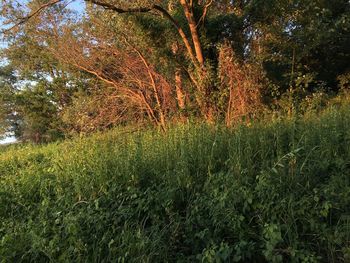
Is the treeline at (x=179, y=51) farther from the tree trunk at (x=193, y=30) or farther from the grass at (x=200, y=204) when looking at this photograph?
the grass at (x=200, y=204)

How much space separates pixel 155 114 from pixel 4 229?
6743mm

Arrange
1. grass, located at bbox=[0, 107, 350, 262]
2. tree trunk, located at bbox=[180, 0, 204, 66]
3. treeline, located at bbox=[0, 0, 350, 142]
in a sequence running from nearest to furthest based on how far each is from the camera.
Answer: grass, located at bbox=[0, 107, 350, 262]
treeline, located at bbox=[0, 0, 350, 142]
tree trunk, located at bbox=[180, 0, 204, 66]

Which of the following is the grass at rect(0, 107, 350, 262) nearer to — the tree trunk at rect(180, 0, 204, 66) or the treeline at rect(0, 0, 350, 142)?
the treeline at rect(0, 0, 350, 142)

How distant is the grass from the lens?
2975 mm

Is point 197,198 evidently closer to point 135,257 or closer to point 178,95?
point 135,257

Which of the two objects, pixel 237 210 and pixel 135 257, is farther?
pixel 237 210

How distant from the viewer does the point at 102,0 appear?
923 centimetres

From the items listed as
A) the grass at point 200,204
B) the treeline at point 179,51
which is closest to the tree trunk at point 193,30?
the treeline at point 179,51

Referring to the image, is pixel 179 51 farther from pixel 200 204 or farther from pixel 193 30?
pixel 200 204

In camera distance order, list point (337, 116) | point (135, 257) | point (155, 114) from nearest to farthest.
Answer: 1. point (135, 257)
2. point (337, 116)
3. point (155, 114)

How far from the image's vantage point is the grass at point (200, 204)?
297 centimetres

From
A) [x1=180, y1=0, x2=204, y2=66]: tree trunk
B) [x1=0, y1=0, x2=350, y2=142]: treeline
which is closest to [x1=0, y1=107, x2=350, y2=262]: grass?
[x1=0, y1=0, x2=350, y2=142]: treeline

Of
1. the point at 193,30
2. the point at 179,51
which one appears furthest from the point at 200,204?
the point at 179,51

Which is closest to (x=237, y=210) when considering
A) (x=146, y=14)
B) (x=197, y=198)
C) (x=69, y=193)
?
(x=197, y=198)
